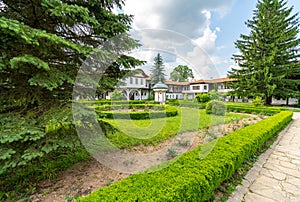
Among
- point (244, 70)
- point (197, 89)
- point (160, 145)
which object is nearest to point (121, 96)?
point (160, 145)

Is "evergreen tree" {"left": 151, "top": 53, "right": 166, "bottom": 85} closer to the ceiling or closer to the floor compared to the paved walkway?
closer to the ceiling

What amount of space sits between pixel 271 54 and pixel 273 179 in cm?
2009

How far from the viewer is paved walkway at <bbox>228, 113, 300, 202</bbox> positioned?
8.14ft

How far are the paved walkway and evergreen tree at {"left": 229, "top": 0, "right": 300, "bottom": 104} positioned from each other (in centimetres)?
1617

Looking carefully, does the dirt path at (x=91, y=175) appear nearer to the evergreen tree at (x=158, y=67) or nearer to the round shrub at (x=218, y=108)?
the evergreen tree at (x=158, y=67)

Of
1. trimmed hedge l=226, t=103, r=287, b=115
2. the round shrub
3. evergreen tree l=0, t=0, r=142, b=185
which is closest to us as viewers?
evergreen tree l=0, t=0, r=142, b=185

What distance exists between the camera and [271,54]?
17.3 m

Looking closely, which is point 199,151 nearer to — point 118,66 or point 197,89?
point 118,66

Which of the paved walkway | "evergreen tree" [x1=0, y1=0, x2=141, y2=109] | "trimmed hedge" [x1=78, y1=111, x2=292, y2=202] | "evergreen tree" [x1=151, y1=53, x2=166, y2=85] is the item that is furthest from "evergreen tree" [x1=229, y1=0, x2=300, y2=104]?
"evergreen tree" [x1=0, y1=0, x2=141, y2=109]

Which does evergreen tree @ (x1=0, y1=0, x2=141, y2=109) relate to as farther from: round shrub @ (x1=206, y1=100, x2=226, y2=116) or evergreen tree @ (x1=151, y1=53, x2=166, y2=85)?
round shrub @ (x1=206, y1=100, x2=226, y2=116)

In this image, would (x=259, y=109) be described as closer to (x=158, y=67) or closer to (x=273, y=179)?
(x=158, y=67)

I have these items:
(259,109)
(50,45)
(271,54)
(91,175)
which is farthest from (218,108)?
(271,54)

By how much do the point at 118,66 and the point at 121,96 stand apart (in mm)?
15603

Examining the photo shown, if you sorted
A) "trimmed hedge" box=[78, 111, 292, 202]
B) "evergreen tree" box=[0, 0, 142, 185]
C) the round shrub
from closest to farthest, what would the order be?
"trimmed hedge" box=[78, 111, 292, 202]
"evergreen tree" box=[0, 0, 142, 185]
the round shrub
